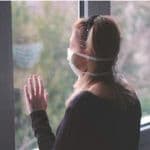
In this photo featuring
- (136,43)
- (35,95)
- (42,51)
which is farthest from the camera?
(136,43)

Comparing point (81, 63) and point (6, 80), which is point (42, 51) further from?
point (81, 63)

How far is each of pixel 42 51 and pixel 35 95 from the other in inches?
18.5

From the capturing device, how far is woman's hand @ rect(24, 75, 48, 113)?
1626mm

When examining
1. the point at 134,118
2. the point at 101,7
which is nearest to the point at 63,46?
the point at 101,7

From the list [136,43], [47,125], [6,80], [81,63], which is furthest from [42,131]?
[136,43]

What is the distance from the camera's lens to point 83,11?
2285mm

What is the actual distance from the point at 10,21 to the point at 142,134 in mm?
1124

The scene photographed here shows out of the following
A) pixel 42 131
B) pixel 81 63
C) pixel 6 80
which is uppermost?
pixel 81 63

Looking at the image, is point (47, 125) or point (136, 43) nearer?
point (47, 125)

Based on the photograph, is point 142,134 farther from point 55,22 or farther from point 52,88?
point 55,22

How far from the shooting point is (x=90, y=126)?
4.90ft

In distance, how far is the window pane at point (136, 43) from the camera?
2488mm

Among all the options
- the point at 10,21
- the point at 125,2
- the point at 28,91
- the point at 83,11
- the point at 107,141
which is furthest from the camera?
the point at 125,2

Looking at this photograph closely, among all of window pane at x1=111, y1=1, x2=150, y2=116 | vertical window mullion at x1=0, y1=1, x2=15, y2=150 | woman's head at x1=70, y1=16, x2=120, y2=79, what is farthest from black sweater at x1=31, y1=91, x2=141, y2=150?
window pane at x1=111, y1=1, x2=150, y2=116
